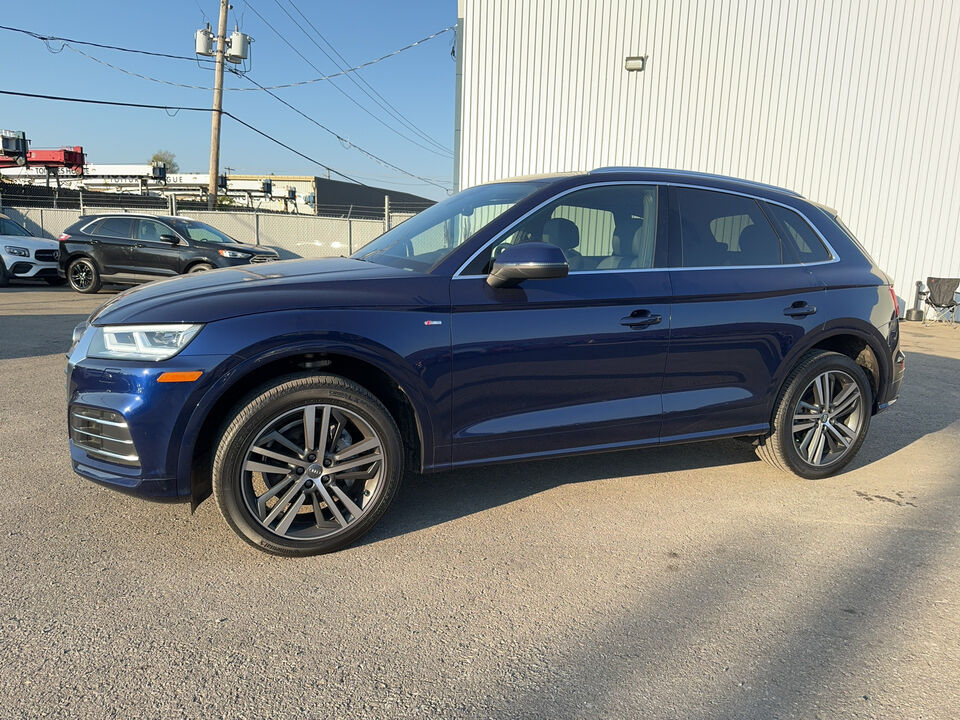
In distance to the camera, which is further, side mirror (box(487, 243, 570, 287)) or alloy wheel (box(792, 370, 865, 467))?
alloy wheel (box(792, 370, 865, 467))

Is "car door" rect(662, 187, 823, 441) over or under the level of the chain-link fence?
under

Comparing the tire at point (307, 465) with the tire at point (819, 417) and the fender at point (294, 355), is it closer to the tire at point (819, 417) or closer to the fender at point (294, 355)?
the fender at point (294, 355)

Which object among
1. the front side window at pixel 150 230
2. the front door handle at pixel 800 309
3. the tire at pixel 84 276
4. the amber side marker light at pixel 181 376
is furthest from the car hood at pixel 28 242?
the front door handle at pixel 800 309

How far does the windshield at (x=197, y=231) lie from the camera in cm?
1254

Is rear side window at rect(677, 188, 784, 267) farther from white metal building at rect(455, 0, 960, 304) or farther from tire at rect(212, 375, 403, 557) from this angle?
white metal building at rect(455, 0, 960, 304)

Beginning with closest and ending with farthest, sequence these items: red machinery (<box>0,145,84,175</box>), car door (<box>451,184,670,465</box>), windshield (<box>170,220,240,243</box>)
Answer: car door (<box>451,184,670,465</box>) → windshield (<box>170,220,240,243</box>) → red machinery (<box>0,145,84,175</box>)

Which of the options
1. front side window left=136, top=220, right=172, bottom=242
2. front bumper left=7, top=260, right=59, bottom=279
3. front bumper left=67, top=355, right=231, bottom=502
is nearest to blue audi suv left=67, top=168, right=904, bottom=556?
front bumper left=67, top=355, right=231, bottom=502

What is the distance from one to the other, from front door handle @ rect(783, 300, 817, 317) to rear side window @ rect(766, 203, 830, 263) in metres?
0.29

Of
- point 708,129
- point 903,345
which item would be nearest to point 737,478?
point 903,345

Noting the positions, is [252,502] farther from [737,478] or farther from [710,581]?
[737,478]

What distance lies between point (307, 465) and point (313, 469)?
0.03 meters

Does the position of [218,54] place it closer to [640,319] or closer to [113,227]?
[113,227]

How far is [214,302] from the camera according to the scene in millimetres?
2748

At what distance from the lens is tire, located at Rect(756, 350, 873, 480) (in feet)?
12.7
